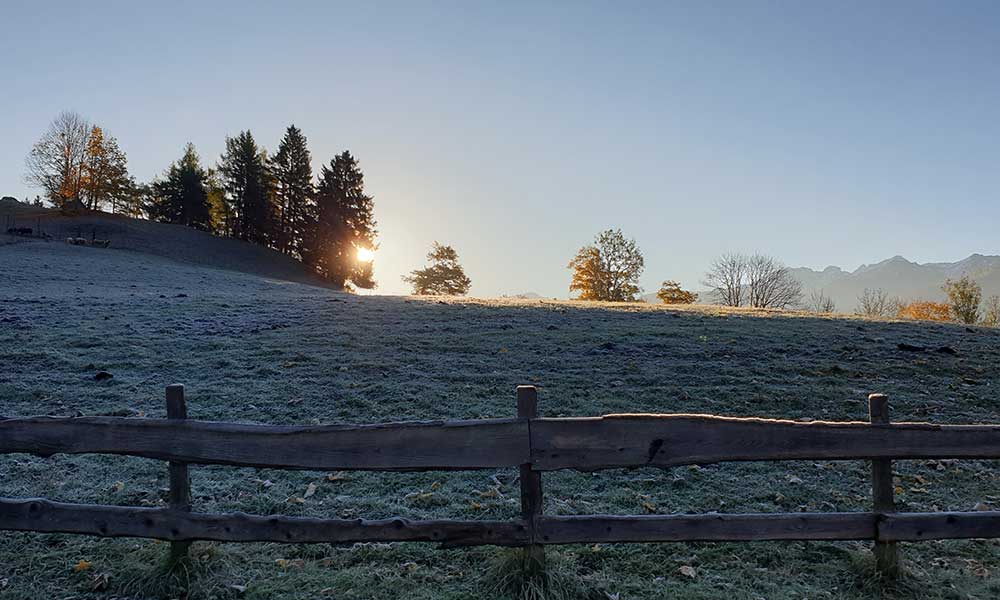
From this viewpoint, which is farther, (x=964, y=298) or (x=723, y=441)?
(x=964, y=298)

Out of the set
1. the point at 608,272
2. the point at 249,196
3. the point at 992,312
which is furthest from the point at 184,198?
the point at 992,312

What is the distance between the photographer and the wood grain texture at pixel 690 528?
13.8 ft

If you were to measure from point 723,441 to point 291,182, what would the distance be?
207 ft

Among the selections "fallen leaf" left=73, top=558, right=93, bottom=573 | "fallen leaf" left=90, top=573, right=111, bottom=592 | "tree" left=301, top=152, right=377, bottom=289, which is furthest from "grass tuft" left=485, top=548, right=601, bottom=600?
"tree" left=301, top=152, right=377, bottom=289

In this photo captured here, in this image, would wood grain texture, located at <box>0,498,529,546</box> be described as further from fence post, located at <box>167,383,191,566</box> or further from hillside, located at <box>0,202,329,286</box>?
hillside, located at <box>0,202,329,286</box>

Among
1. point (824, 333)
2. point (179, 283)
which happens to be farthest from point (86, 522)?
point (179, 283)

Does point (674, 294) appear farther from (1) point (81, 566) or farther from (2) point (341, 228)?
(1) point (81, 566)

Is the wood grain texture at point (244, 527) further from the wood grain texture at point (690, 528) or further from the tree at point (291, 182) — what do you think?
the tree at point (291, 182)

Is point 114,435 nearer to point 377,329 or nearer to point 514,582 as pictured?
point 514,582

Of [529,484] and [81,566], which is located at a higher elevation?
[529,484]

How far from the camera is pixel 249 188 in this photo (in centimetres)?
6053

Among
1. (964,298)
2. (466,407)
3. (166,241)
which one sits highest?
(166,241)

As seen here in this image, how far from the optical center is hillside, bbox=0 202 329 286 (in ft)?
156

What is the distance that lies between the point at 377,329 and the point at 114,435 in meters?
10.5
